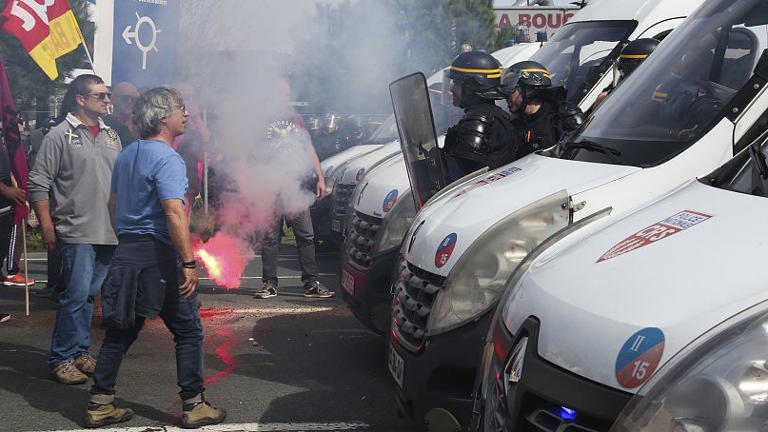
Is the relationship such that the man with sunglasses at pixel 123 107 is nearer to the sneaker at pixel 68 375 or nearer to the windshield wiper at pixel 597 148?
the sneaker at pixel 68 375

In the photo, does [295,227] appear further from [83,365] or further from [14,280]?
[83,365]

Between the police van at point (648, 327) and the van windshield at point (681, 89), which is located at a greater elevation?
the van windshield at point (681, 89)

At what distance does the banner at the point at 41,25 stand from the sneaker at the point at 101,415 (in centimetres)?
577

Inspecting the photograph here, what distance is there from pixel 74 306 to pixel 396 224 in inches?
80.0

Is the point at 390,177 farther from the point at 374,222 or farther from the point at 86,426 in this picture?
the point at 86,426

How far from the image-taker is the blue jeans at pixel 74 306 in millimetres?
6375

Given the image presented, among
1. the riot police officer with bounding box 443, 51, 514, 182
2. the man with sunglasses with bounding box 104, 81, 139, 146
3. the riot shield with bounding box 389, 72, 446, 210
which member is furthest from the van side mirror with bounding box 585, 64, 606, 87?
the man with sunglasses with bounding box 104, 81, 139, 146

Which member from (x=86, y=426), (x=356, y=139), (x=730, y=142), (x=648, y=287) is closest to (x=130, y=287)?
(x=86, y=426)

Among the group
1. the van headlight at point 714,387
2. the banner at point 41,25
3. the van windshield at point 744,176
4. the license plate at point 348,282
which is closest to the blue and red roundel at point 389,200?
the license plate at point 348,282

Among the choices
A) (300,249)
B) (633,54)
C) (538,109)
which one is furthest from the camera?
(300,249)

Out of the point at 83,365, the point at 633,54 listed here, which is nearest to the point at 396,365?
the point at 83,365

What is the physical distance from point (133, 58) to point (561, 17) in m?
A: 8.76

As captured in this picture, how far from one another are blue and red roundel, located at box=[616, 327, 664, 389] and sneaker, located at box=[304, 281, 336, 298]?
279 inches

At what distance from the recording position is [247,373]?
21.5ft
